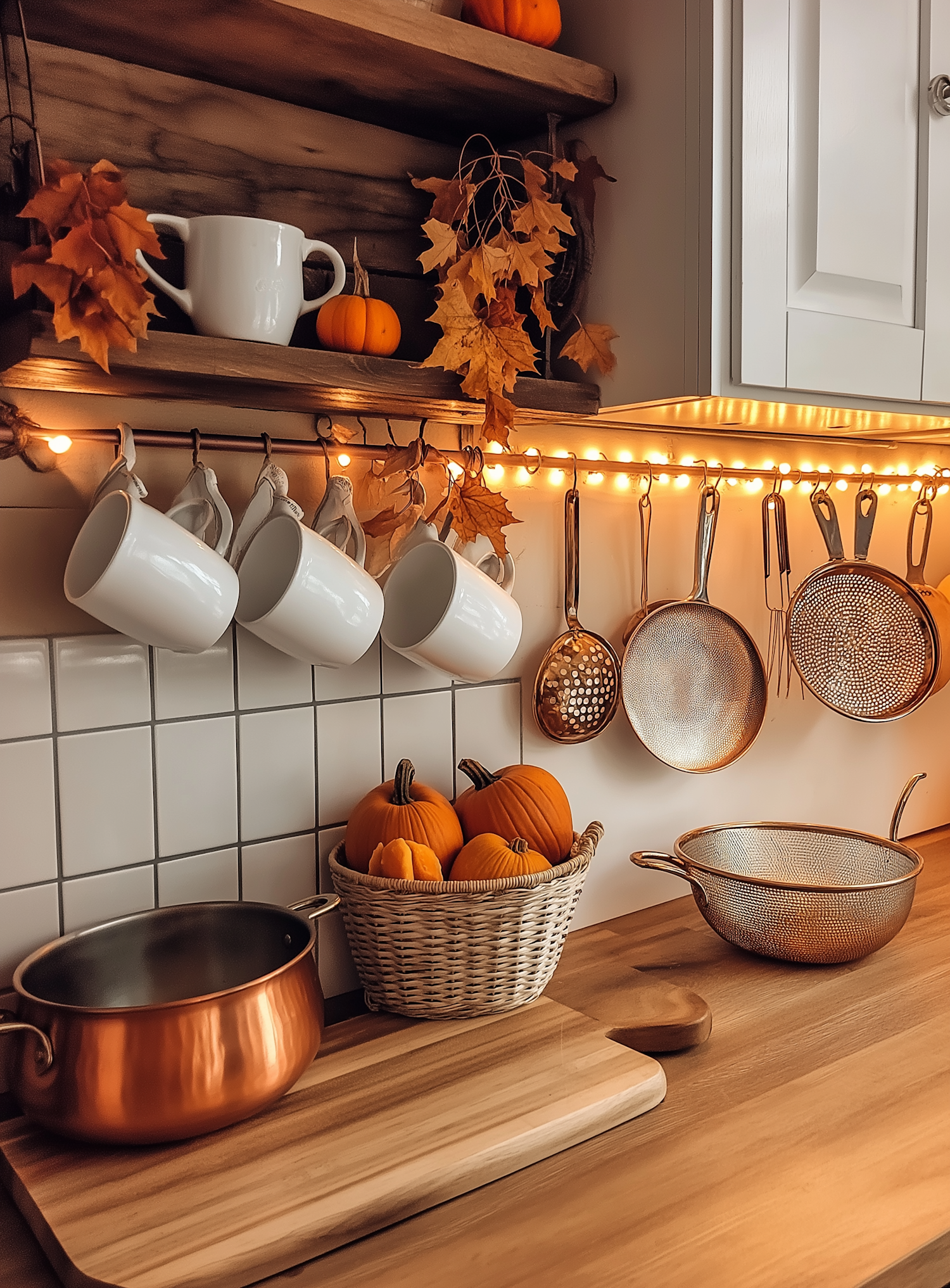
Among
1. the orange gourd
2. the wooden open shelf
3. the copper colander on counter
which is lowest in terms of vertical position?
the copper colander on counter

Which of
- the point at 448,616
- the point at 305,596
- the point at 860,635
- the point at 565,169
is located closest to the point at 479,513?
the point at 448,616

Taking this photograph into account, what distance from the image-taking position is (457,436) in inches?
50.0

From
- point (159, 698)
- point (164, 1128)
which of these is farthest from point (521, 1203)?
point (159, 698)

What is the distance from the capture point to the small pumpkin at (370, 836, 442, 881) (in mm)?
1055

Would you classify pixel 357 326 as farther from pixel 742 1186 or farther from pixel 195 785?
pixel 742 1186

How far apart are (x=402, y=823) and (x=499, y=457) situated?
0.47 m

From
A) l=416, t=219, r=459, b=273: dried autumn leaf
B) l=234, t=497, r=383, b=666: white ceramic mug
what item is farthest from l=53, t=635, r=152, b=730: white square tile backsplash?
l=416, t=219, r=459, b=273: dried autumn leaf

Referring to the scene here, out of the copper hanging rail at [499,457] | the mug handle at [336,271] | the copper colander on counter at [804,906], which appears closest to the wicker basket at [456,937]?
the copper colander on counter at [804,906]

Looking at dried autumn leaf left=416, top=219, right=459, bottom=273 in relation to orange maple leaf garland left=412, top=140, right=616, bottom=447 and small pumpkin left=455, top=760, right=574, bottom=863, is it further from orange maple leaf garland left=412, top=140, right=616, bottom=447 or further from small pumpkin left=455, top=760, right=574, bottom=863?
small pumpkin left=455, top=760, right=574, bottom=863

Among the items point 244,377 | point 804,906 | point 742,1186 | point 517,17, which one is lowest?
point 742,1186

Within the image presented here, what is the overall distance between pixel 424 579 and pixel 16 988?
54 centimetres

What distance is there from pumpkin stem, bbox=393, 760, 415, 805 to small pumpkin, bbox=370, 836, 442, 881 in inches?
2.6

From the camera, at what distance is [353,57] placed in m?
0.98

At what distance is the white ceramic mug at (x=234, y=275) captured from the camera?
92cm
